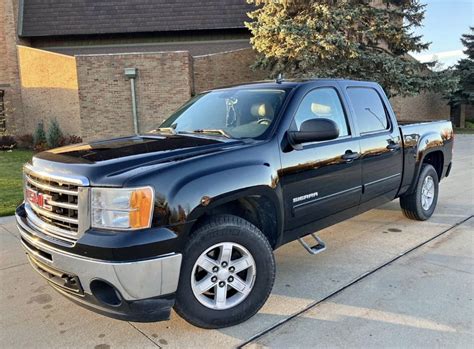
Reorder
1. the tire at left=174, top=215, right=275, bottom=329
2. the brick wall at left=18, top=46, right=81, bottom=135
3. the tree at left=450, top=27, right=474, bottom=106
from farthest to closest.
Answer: the tree at left=450, top=27, right=474, bottom=106 < the brick wall at left=18, top=46, right=81, bottom=135 < the tire at left=174, top=215, right=275, bottom=329

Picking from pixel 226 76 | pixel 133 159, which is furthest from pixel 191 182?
pixel 226 76

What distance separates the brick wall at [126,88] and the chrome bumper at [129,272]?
44.8ft

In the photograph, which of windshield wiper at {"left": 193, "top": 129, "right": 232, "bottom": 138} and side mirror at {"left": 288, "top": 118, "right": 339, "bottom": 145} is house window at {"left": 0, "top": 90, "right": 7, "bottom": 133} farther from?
side mirror at {"left": 288, "top": 118, "right": 339, "bottom": 145}

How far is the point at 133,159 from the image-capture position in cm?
288

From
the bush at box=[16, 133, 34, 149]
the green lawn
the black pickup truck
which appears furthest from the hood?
the bush at box=[16, 133, 34, 149]

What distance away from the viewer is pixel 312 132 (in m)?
3.46

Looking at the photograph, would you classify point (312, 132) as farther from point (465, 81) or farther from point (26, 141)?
point (465, 81)

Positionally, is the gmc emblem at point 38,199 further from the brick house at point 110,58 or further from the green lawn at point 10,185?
the brick house at point 110,58

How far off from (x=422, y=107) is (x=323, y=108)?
88.5 ft

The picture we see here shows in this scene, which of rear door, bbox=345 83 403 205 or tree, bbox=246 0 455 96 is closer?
rear door, bbox=345 83 403 205

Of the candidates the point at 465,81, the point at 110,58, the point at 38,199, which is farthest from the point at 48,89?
the point at 465,81

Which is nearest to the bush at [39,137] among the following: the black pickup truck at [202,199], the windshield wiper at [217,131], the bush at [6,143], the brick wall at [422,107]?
the bush at [6,143]

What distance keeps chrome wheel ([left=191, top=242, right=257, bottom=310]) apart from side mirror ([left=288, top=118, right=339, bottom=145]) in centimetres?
108

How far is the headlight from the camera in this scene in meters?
2.57
